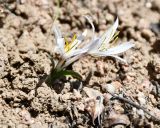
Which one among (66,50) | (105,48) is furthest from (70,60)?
(105,48)

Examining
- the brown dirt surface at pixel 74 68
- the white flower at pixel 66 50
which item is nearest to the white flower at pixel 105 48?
the white flower at pixel 66 50

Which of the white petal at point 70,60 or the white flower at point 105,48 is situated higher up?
the white flower at point 105,48

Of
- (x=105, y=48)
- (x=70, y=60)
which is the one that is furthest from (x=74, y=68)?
(x=105, y=48)

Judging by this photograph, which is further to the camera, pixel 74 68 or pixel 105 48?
→ pixel 74 68

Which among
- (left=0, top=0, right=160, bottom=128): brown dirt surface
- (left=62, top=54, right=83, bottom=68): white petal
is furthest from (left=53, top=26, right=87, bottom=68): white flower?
(left=0, top=0, right=160, bottom=128): brown dirt surface

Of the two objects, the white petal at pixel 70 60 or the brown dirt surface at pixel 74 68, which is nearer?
the brown dirt surface at pixel 74 68

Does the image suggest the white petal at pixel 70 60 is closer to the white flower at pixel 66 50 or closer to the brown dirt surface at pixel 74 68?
the white flower at pixel 66 50

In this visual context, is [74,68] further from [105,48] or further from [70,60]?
[105,48]

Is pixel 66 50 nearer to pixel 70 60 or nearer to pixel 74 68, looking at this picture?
pixel 70 60
